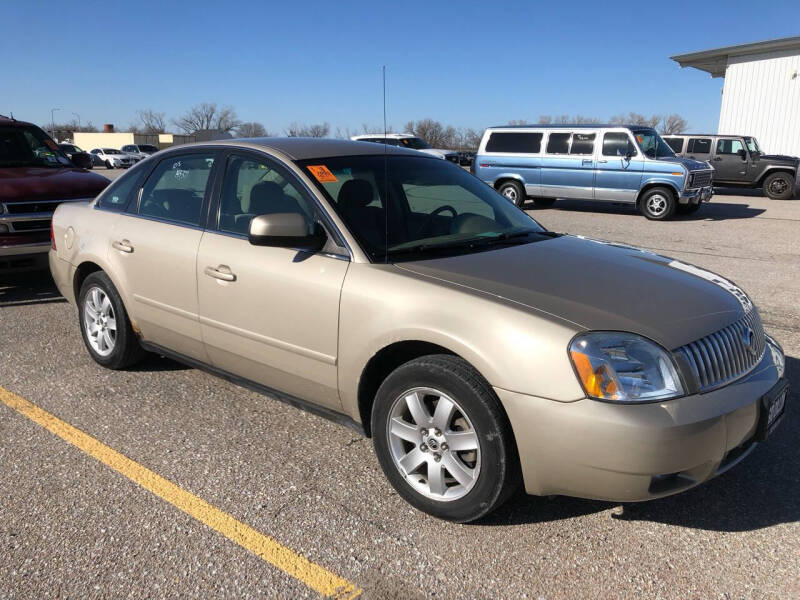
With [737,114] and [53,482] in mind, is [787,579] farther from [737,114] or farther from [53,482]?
[737,114]

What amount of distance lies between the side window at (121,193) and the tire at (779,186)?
65.5 ft

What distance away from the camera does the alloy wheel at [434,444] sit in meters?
2.81

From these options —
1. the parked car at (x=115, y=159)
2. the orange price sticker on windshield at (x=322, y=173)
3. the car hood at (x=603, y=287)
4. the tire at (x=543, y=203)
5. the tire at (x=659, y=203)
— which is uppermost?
the orange price sticker on windshield at (x=322, y=173)

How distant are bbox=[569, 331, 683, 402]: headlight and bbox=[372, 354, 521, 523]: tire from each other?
1.27 feet

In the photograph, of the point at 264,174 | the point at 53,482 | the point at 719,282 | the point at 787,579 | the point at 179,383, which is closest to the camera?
the point at 787,579

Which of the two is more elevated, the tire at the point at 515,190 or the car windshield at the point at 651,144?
the car windshield at the point at 651,144

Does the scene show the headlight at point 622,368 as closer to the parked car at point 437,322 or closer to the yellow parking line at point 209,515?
the parked car at point 437,322

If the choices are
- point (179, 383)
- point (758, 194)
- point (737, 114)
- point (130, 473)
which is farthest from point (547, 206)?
point (130, 473)

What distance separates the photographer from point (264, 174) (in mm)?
3762

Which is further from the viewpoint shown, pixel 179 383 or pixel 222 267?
pixel 179 383

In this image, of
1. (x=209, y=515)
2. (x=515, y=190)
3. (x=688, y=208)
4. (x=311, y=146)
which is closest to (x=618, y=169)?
(x=688, y=208)

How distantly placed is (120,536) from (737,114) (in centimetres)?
2852

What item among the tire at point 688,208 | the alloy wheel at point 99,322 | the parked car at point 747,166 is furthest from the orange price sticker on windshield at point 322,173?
the parked car at point 747,166

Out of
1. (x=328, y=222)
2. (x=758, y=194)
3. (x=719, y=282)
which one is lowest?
(x=758, y=194)
